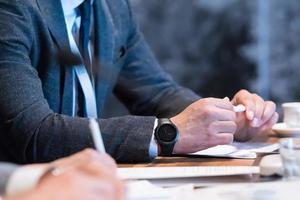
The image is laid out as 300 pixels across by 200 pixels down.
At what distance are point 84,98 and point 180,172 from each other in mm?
544

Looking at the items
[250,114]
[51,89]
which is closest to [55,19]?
[51,89]

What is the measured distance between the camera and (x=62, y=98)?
155 cm

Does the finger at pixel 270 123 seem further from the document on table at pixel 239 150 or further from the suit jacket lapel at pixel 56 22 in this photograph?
the suit jacket lapel at pixel 56 22

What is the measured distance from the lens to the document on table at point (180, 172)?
1.09 metres

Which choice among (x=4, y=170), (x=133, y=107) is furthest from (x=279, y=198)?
(x=133, y=107)

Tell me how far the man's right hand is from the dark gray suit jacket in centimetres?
8

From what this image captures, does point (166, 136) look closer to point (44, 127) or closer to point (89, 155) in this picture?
point (44, 127)

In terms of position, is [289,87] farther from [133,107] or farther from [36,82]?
[36,82]

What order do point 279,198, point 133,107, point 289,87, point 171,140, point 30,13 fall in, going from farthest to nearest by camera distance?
1. point 289,87
2. point 133,107
3. point 30,13
4. point 171,140
5. point 279,198

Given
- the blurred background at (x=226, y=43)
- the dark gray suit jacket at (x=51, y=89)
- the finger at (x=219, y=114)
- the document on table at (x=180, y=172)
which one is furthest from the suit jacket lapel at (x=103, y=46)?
the blurred background at (x=226, y=43)

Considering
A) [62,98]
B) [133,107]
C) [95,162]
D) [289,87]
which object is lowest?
[289,87]

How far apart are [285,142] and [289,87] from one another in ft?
6.83

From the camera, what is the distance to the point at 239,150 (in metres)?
1.37

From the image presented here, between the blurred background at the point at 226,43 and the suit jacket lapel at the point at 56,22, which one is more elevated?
the suit jacket lapel at the point at 56,22
